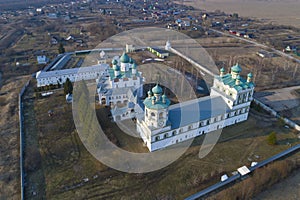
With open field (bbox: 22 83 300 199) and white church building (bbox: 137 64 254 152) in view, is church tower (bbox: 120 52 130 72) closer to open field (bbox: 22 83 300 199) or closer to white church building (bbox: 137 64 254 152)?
open field (bbox: 22 83 300 199)

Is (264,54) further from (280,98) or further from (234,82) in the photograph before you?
(234,82)

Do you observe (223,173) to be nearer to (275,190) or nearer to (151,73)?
(275,190)

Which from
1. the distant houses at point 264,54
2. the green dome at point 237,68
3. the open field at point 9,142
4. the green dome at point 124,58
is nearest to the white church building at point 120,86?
the green dome at point 124,58

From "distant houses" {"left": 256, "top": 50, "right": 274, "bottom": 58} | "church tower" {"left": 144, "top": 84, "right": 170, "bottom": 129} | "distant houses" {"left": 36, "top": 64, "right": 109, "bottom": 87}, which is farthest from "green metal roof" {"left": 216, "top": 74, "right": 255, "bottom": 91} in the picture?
"distant houses" {"left": 256, "top": 50, "right": 274, "bottom": 58}

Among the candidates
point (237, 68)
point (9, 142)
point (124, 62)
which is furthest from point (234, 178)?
point (9, 142)

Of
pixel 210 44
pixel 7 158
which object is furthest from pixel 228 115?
pixel 210 44

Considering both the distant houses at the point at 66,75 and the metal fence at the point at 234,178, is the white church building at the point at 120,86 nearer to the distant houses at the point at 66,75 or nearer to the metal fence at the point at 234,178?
the distant houses at the point at 66,75
